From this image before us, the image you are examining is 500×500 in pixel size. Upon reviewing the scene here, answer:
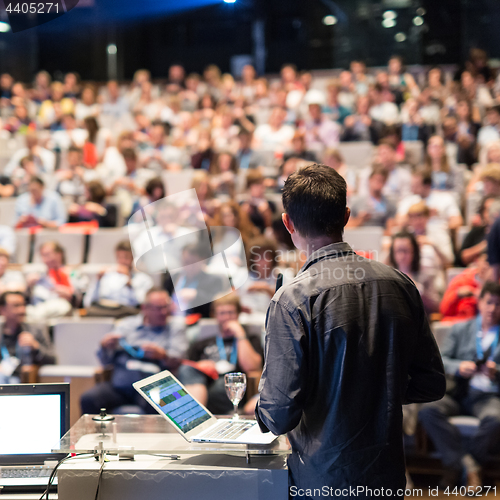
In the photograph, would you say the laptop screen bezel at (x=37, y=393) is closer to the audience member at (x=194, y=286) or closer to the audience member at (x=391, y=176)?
the audience member at (x=194, y=286)

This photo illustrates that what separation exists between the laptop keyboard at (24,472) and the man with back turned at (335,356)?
0.60m

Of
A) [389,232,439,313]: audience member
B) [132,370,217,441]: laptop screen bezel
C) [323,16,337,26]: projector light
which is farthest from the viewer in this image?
[323,16,337,26]: projector light

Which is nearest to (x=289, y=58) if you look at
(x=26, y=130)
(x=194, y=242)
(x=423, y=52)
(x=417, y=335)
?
(x=423, y=52)

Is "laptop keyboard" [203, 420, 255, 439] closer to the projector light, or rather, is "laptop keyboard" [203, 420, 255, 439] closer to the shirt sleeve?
the shirt sleeve

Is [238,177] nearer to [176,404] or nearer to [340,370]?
[176,404]

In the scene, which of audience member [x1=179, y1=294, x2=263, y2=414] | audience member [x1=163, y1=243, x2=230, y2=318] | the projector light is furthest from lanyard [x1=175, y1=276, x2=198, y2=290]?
the projector light

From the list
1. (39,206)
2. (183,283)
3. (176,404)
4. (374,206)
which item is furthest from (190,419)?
(39,206)

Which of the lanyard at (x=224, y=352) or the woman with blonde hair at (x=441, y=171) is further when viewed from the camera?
the woman with blonde hair at (x=441, y=171)

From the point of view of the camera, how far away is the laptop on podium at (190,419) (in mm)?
1266

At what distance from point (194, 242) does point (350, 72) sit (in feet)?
13.9

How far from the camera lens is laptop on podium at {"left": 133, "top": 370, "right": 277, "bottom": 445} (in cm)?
127

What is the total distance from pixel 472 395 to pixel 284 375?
1.88 m

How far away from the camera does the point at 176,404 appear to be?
1336 millimetres

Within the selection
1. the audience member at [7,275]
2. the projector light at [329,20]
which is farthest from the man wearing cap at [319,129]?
the audience member at [7,275]
